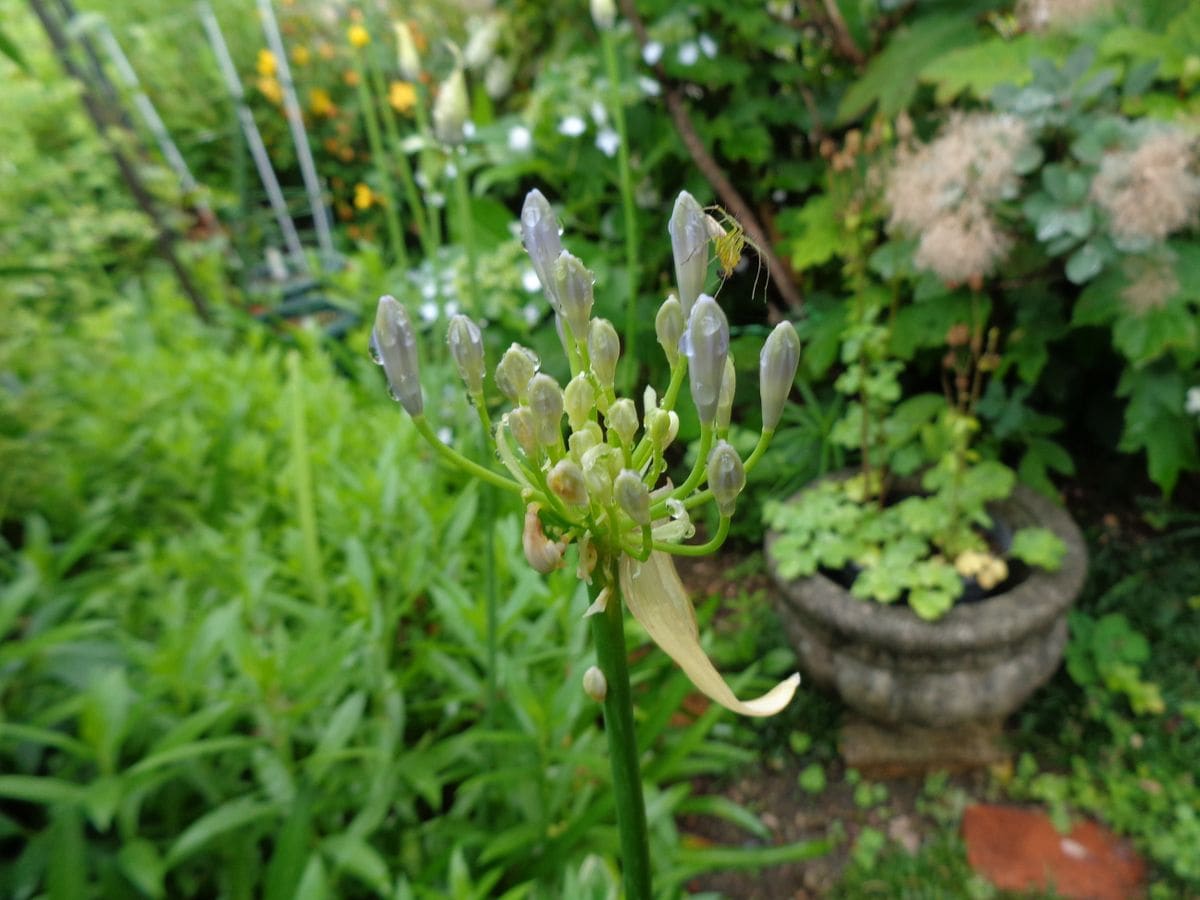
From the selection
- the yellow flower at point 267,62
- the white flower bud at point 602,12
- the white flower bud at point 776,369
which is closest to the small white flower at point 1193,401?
the white flower bud at point 602,12

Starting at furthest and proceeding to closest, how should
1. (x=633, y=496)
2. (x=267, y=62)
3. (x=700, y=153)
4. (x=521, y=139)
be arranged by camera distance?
(x=267, y=62) < (x=521, y=139) < (x=700, y=153) < (x=633, y=496)

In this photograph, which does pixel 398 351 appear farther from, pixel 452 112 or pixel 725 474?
pixel 452 112

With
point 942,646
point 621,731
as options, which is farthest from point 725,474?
point 942,646

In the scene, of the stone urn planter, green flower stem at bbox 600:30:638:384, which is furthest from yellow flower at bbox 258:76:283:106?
the stone urn planter

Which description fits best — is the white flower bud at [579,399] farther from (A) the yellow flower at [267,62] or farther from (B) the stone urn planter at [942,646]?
(A) the yellow flower at [267,62]

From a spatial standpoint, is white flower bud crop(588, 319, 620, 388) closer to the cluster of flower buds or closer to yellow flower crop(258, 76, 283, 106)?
the cluster of flower buds

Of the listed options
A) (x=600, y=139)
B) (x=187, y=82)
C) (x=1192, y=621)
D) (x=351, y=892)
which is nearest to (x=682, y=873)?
(x=351, y=892)

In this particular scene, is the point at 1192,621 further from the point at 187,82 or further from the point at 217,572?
the point at 187,82
